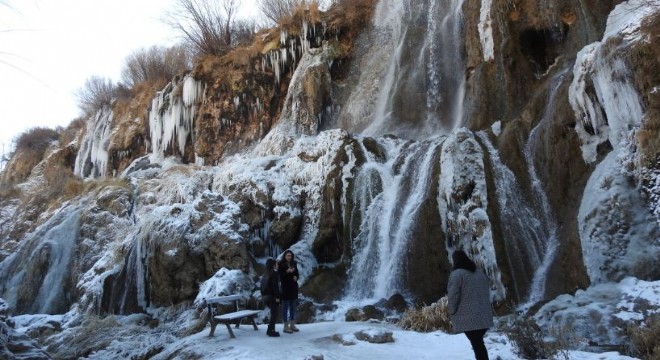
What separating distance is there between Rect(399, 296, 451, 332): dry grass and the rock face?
5.91 ft

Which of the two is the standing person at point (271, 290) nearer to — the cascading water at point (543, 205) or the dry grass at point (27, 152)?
the cascading water at point (543, 205)

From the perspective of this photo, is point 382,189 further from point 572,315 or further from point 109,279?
point 109,279

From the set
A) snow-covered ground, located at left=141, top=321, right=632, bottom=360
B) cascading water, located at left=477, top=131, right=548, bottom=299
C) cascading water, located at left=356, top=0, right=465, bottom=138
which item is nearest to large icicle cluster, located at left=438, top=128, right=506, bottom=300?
cascading water, located at left=477, top=131, right=548, bottom=299

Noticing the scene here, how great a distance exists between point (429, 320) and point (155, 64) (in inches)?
1108

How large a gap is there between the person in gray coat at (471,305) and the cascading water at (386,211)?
6.10 m

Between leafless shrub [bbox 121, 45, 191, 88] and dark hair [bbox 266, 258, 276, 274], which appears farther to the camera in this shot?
leafless shrub [bbox 121, 45, 191, 88]

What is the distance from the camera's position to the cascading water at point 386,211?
11508 millimetres

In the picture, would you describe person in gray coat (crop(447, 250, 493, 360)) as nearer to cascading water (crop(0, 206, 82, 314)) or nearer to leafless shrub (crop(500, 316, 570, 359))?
leafless shrub (crop(500, 316, 570, 359))

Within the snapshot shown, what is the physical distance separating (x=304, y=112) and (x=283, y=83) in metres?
3.14

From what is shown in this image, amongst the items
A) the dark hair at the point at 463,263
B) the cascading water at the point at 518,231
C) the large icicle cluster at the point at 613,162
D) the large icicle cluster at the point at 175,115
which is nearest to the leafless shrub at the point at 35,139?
the large icicle cluster at the point at 175,115

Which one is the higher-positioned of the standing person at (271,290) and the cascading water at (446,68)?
the cascading water at (446,68)

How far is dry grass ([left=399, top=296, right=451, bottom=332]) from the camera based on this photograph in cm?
800

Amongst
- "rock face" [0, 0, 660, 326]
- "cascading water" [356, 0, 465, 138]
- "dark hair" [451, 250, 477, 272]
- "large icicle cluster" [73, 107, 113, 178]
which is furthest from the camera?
"large icicle cluster" [73, 107, 113, 178]

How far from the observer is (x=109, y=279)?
48.9ft
